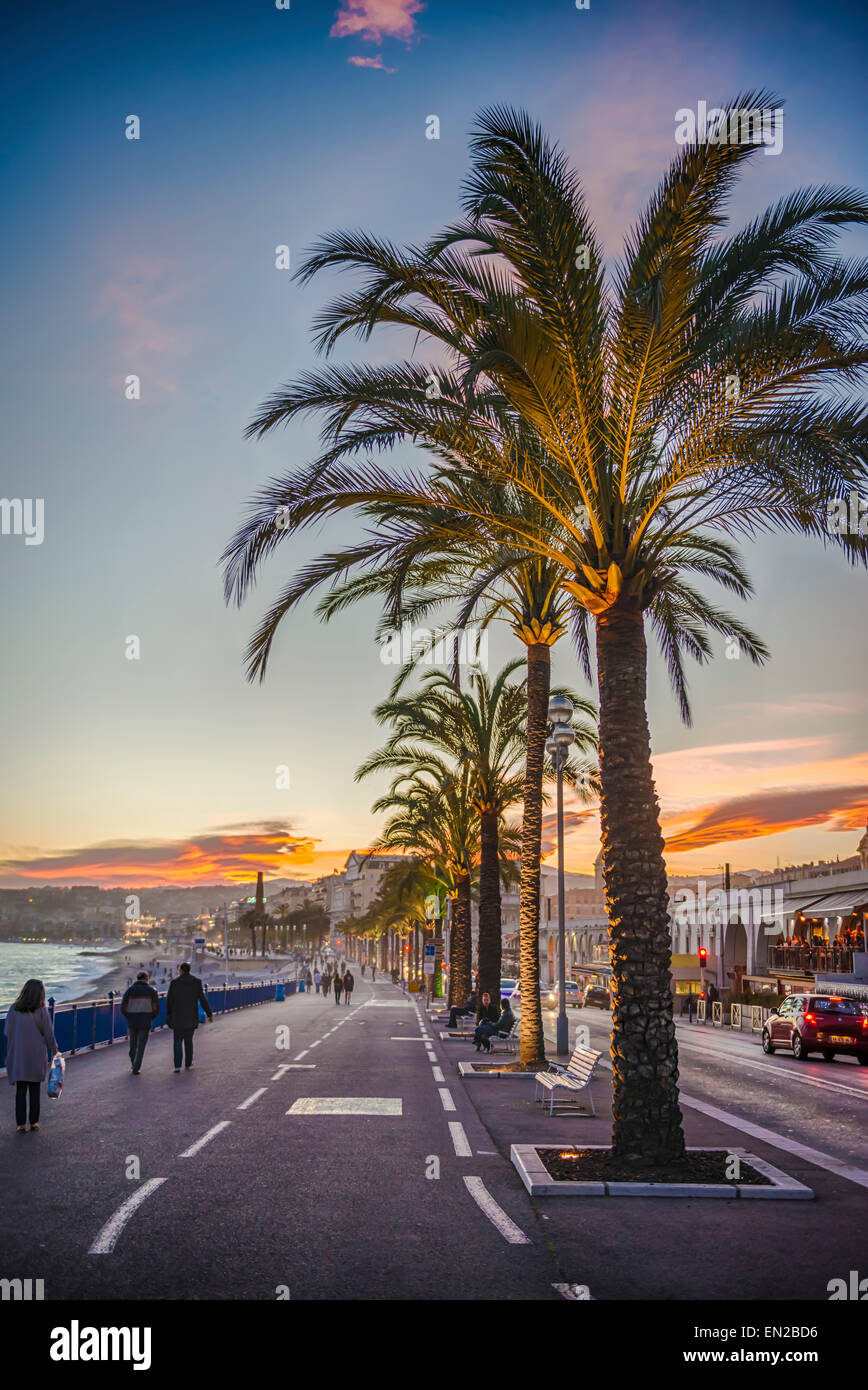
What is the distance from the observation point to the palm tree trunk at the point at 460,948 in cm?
3744

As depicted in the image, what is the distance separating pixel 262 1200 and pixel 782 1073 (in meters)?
15.8

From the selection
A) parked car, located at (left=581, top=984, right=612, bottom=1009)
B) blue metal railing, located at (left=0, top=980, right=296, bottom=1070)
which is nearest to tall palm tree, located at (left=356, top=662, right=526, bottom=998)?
blue metal railing, located at (left=0, top=980, right=296, bottom=1070)

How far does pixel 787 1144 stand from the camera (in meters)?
12.0

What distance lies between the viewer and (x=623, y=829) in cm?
1052

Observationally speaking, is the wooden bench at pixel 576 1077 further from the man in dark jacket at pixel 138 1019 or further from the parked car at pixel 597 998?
the parked car at pixel 597 998

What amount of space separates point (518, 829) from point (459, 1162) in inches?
1264

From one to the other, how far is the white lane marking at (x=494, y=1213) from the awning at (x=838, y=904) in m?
37.9

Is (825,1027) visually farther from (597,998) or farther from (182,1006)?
(597,998)

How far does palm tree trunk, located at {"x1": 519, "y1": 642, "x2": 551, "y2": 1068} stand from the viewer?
18891 mm

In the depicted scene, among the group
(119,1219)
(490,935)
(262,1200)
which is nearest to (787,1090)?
(490,935)

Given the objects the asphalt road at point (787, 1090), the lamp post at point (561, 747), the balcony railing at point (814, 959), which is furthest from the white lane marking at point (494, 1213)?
the balcony railing at point (814, 959)

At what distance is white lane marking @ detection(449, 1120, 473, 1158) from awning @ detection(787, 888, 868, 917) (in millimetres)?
34742

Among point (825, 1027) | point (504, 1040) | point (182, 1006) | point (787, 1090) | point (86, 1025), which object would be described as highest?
point (182, 1006)
